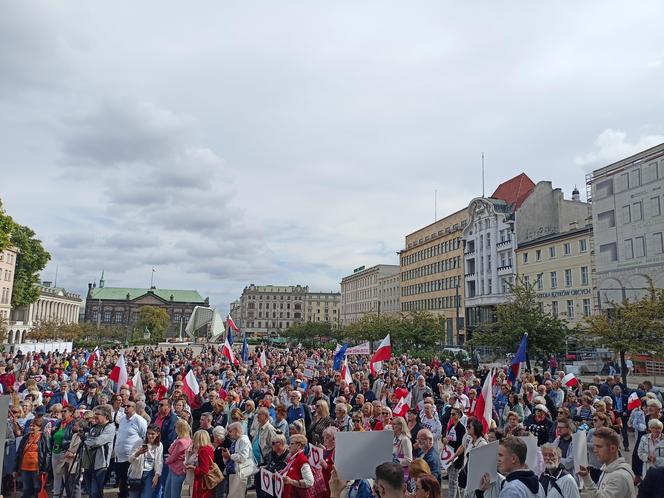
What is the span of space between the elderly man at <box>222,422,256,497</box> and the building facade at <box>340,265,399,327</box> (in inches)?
3723

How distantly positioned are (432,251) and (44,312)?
273 feet

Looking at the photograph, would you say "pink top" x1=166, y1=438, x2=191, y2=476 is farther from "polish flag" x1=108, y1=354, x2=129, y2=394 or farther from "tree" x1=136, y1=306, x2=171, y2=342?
"tree" x1=136, y1=306, x2=171, y2=342

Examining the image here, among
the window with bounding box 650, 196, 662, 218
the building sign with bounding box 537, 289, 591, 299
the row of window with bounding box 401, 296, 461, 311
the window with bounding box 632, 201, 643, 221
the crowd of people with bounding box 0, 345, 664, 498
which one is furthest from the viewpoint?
the row of window with bounding box 401, 296, 461, 311

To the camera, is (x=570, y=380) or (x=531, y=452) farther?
(x=570, y=380)

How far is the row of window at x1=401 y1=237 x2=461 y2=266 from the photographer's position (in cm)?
7275

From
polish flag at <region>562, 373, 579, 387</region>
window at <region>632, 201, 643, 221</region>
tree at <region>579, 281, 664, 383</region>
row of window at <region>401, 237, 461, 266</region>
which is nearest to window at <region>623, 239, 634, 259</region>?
window at <region>632, 201, 643, 221</region>

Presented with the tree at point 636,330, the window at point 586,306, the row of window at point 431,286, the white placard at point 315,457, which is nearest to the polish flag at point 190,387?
the white placard at point 315,457

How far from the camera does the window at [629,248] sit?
40.9 meters

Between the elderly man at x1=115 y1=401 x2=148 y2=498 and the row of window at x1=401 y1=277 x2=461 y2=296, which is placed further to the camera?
the row of window at x1=401 y1=277 x2=461 y2=296

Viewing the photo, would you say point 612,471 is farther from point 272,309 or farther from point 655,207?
point 272,309

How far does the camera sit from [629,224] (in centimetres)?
4122

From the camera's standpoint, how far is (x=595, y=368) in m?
36.4

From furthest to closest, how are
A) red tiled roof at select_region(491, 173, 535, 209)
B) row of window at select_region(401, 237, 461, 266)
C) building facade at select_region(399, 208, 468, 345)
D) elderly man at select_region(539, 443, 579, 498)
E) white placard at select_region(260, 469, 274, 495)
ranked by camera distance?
row of window at select_region(401, 237, 461, 266)
building facade at select_region(399, 208, 468, 345)
red tiled roof at select_region(491, 173, 535, 209)
white placard at select_region(260, 469, 274, 495)
elderly man at select_region(539, 443, 579, 498)

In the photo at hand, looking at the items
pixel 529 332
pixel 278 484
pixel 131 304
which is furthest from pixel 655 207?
pixel 131 304
